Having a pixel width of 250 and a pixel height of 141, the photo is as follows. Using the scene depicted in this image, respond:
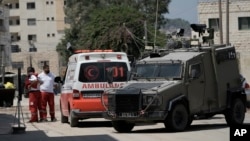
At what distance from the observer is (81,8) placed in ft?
267

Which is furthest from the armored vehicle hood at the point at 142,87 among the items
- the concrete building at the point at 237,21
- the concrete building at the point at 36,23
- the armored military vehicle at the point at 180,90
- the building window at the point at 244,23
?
the concrete building at the point at 36,23

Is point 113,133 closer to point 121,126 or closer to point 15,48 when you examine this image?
point 121,126

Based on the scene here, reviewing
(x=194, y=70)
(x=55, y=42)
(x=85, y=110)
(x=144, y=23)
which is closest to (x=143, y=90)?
(x=194, y=70)

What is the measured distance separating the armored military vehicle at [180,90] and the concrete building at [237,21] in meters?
38.5

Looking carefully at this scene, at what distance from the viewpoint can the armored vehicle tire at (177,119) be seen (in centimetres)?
1633

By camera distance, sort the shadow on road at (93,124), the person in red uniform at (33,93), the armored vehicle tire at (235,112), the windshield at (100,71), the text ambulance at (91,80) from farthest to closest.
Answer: the person in red uniform at (33,93), the shadow on road at (93,124), the windshield at (100,71), the text ambulance at (91,80), the armored vehicle tire at (235,112)

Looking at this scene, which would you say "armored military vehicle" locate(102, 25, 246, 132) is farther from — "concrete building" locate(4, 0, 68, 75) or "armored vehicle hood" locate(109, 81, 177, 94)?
"concrete building" locate(4, 0, 68, 75)

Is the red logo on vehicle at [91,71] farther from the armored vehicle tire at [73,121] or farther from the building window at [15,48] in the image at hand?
the building window at [15,48]

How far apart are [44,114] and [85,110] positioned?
3600 millimetres

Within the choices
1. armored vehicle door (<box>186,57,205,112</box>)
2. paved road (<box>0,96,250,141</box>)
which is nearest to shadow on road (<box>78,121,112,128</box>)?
paved road (<box>0,96,250,141</box>)

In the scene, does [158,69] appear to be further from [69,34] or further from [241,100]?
[69,34]

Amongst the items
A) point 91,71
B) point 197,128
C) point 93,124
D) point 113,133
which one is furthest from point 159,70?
point 93,124

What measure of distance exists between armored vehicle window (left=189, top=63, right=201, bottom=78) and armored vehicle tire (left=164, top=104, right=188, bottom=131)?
0.91 m

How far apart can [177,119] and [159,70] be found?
1458 mm
